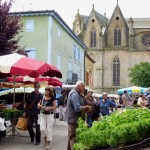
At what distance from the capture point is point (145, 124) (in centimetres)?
533

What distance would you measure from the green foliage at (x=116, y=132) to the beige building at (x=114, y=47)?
67778mm

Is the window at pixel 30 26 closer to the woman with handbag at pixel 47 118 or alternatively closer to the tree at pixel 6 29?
the tree at pixel 6 29

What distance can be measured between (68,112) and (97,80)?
6624 centimetres

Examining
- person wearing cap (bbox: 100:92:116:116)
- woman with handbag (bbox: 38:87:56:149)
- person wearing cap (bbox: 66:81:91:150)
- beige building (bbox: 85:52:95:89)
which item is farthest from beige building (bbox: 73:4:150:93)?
person wearing cap (bbox: 66:81:91:150)

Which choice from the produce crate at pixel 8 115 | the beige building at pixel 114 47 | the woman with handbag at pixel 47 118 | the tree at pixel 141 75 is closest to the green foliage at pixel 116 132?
the woman with handbag at pixel 47 118

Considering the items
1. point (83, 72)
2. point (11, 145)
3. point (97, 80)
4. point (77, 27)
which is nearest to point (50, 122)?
point (11, 145)

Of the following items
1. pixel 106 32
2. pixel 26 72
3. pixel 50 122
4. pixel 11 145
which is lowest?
pixel 11 145

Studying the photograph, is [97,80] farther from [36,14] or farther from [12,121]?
[12,121]

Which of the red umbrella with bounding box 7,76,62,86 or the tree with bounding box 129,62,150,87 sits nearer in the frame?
the red umbrella with bounding box 7,76,62,86

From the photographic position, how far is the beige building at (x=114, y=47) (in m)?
73.9

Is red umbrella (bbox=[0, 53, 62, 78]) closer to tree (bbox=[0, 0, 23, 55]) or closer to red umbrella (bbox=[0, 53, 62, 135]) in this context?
red umbrella (bbox=[0, 53, 62, 135])

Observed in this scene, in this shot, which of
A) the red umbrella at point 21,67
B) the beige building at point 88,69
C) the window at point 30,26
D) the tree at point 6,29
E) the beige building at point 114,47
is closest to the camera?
the red umbrella at point 21,67

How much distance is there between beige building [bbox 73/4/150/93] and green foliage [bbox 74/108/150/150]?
67778mm

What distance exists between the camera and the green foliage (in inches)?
207
